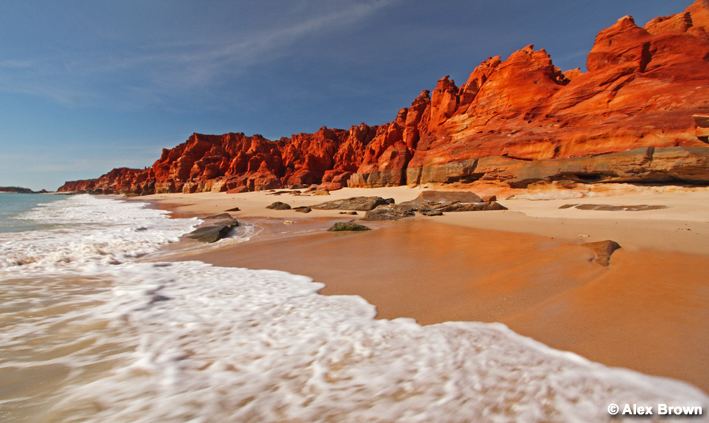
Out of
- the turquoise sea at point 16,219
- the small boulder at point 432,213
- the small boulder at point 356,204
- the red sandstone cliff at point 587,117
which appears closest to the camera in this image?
the turquoise sea at point 16,219

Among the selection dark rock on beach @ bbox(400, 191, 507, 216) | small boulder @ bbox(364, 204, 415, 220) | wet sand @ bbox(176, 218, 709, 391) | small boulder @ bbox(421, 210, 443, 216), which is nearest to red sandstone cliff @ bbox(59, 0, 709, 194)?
dark rock on beach @ bbox(400, 191, 507, 216)

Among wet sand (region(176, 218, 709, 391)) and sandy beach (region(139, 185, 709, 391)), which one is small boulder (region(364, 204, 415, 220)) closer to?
sandy beach (region(139, 185, 709, 391))

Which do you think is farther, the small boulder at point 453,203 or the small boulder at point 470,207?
the small boulder at point 453,203

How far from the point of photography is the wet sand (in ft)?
7.95

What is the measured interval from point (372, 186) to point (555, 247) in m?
34.5

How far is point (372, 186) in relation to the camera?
4000cm

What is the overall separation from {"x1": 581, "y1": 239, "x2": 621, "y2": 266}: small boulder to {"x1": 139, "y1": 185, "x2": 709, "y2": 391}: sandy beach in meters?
0.11

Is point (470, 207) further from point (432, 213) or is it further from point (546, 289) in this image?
point (546, 289)

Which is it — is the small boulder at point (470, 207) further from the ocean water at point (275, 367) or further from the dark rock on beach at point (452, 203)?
the ocean water at point (275, 367)

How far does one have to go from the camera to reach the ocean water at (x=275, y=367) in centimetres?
185

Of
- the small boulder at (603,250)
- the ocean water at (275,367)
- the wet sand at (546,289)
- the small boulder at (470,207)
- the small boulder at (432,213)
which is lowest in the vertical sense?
the ocean water at (275,367)

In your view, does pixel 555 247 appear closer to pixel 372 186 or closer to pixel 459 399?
pixel 459 399

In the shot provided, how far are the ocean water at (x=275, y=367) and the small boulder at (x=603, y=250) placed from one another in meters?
3.05

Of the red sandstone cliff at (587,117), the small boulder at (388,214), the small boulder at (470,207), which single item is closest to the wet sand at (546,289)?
the small boulder at (388,214)
